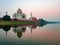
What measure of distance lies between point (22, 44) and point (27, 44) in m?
0.30

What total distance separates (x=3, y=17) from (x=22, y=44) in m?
39.5

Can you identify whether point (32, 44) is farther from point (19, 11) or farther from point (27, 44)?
point (19, 11)

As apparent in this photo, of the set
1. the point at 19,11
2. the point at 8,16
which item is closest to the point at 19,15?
the point at 19,11

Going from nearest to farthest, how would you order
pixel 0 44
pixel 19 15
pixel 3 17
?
pixel 0 44 → pixel 3 17 → pixel 19 15

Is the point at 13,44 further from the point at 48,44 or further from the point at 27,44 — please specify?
the point at 48,44

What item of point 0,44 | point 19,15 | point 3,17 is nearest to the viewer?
point 0,44

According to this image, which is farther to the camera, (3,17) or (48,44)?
(3,17)

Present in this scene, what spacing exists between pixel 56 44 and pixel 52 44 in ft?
0.77

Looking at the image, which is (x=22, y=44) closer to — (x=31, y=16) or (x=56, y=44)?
(x=56, y=44)

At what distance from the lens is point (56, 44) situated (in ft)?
34.9

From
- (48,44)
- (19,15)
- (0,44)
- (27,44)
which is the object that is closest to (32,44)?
(27,44)

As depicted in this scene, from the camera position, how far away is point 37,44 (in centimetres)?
1073

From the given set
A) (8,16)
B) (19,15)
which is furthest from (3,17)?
(19,15)

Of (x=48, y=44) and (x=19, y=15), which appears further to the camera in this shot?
(x=19, y=15)
